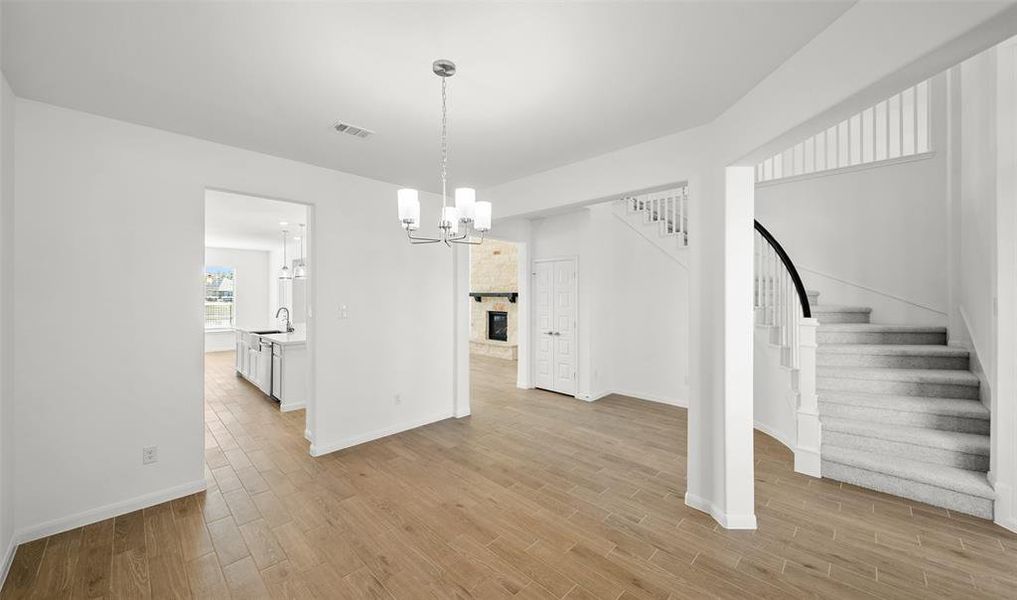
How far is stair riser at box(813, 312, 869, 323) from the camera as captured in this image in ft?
13.9

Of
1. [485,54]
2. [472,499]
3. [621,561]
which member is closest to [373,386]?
[472,499]

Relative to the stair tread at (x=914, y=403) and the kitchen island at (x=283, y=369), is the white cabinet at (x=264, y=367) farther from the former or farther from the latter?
the stair tread at (x=914, y=403)

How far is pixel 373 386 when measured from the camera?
13.5ft

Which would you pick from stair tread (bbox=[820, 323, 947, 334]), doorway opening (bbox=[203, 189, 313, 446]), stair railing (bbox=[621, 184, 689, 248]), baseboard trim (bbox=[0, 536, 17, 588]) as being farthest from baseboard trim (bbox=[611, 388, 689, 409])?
baseboard trim (bbox=[0, 536, 17, 588])

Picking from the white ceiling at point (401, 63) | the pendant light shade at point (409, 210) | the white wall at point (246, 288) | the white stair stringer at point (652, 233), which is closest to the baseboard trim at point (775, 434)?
the white stair stringer at point (652, 233)

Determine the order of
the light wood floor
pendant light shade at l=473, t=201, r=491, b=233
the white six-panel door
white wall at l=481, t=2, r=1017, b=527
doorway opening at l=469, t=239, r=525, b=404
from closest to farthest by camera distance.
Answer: white wall at l=481, t=2, r=1017, b=527
the light wood floor
pendant light shade at l=473, t=201, r=491, b=233
the white six-panel door
doorway opening at l=469, t=239, r=525, b=404

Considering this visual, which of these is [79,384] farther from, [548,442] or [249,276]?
[249,276]

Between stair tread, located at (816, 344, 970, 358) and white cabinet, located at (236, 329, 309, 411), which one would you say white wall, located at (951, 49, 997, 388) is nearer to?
stair tread, located at (816, 344, 970, 358)

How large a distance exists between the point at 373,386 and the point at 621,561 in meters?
2.86

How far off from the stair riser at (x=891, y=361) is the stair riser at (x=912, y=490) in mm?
993

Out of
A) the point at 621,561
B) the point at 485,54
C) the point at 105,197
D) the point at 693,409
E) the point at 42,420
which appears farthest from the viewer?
the point at 693,409

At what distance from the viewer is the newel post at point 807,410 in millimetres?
3297

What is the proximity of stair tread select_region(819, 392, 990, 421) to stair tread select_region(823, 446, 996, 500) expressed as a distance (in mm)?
426

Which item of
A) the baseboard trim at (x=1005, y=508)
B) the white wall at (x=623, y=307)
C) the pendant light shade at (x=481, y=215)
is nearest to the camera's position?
the pendant light shade at (x=481, y=215)
